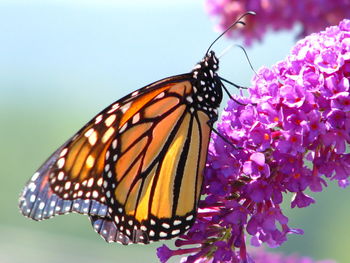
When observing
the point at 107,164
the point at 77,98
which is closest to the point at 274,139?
the point at 107,164

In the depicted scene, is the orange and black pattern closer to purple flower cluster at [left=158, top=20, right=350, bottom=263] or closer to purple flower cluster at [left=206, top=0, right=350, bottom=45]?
purple flower cluster at [left=158, top=20, right=350, bottom=263]

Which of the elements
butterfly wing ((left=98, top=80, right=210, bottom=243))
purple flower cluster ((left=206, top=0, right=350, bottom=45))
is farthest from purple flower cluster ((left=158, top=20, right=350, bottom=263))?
purple flower cluster ((left=206, top=0, right=350, bottom=45))

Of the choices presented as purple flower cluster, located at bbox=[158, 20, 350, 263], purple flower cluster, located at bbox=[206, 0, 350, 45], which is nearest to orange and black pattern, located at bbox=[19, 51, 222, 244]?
purple flower cluster, located at bbox=[158, 20, 350, 263]

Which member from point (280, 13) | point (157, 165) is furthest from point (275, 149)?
point (280, 13)

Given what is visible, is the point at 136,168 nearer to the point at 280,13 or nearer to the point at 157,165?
the point at 157,165

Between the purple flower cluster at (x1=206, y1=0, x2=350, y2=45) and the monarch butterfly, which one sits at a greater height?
the purple flower cluster at (x1=206, y1=0, x2=350, y2=45)

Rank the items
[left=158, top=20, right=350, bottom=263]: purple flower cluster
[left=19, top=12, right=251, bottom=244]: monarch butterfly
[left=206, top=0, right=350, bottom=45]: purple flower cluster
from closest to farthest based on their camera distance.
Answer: [left=158, top=20, right=350, bottom=263]: purple flower cluster
[left=19, top=12, right=251, bottom=244]: monarch butterfly
[left=206, top=0, right=350, bottom=45]: purple flower cluster

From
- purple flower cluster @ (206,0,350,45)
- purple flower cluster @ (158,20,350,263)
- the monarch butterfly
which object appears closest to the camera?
purple flower cluster @ (158,20,350,263)

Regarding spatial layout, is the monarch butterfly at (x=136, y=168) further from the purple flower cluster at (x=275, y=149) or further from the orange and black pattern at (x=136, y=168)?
the purple flower cluster at (x=275, y=149)

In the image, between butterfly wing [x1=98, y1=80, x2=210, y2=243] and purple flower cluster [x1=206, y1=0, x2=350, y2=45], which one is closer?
butterfly wing [x1=98, y1=80, x2=210, y2=243]
